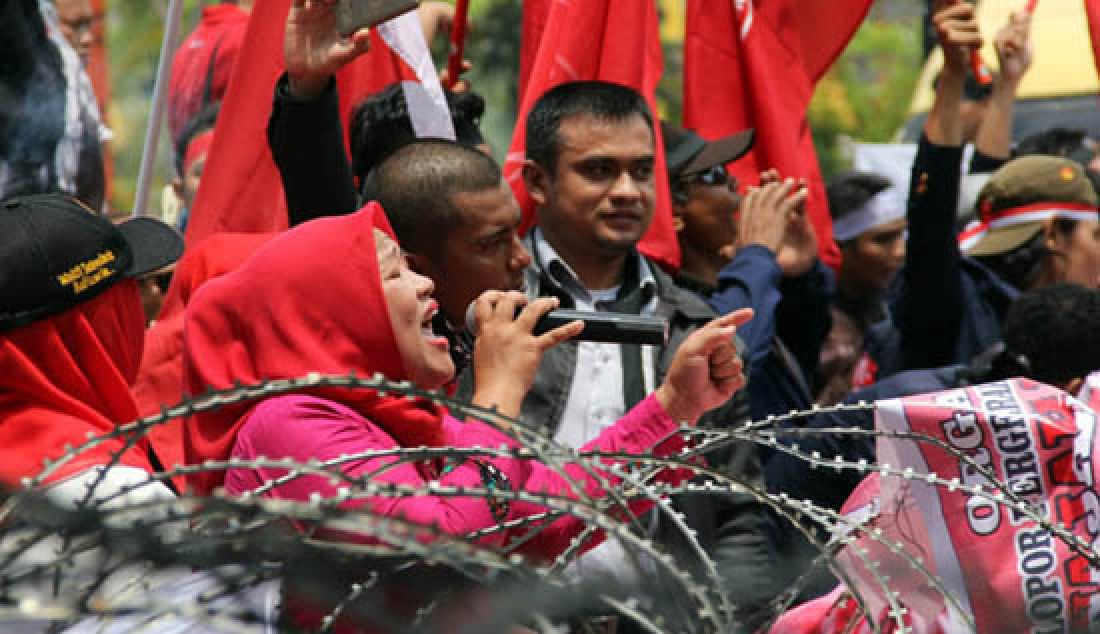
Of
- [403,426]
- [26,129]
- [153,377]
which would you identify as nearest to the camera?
[403,426]

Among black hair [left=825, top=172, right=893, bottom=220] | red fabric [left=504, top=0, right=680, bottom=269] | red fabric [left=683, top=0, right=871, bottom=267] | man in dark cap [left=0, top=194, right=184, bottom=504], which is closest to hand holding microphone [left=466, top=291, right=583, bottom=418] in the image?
man in dark cap [left=0, top=194, right=184, bottom=504]

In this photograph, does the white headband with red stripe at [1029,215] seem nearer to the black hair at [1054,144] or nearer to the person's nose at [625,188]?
the black hair at [1054,144]

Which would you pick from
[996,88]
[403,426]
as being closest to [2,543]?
[403,426]

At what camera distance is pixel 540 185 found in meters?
4.95

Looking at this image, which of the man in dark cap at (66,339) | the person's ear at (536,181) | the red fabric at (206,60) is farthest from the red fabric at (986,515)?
the red fabric at (206,60)

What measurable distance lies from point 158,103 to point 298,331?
7.82 feet

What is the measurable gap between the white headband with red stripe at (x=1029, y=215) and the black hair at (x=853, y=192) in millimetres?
1207

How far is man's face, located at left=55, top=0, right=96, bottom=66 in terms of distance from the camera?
19.8ft

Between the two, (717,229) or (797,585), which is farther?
(717,229)

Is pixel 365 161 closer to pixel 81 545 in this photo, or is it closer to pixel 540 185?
pixel 540 185

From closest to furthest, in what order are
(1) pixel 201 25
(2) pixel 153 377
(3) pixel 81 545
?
(3) pixel 81 545 < (2) pixel 153 377 < (1) pixel 201 25

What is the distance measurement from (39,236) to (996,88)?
4138 millimetres

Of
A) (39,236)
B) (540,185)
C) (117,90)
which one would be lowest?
(117,90)

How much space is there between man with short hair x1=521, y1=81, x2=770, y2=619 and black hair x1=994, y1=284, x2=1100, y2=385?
73 cm
